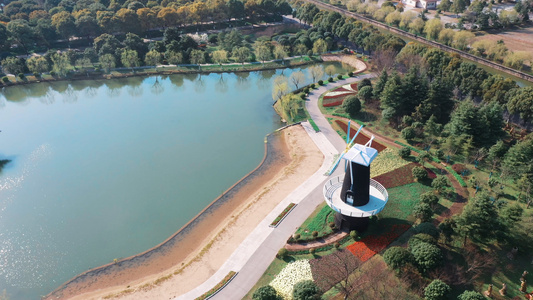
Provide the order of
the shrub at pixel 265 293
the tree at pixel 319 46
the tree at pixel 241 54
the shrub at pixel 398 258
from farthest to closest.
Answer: the tree at pixel 319 46 → the tree at pixel 241 54 → the shrub at pixel 398 258 → the shrub at pixel 265 293

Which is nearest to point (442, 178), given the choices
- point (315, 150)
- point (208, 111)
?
point (315, 150)

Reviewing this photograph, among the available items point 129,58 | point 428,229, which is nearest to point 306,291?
point 428,229

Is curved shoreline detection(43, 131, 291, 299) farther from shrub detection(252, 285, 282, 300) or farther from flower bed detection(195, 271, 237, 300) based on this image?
shrub detection(252, 285, 282, 300)

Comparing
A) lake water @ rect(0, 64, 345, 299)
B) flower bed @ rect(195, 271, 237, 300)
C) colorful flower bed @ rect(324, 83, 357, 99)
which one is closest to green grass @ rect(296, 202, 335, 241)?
flower bed @ rect(195, 271, 237, 300)

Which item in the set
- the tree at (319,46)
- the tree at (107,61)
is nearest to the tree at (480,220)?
the tree at (319,46)

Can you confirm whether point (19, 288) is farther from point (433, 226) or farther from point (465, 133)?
point (465, 133)

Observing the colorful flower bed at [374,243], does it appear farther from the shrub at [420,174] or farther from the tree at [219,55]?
the tree at [219,55]

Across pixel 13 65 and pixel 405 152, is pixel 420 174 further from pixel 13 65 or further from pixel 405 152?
pixel 13 65
